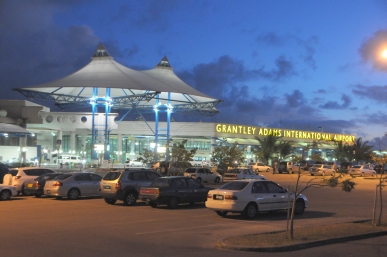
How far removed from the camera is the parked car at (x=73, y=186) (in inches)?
1001

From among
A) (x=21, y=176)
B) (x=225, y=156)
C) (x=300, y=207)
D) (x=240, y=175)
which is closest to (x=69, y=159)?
(x=225, y=156)

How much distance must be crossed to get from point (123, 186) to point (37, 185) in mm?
6552

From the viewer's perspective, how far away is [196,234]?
1427 cm

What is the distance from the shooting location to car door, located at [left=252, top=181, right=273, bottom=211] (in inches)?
714

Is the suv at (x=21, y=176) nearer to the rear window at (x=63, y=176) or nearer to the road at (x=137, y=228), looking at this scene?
the rear window at (x=63, y=176)

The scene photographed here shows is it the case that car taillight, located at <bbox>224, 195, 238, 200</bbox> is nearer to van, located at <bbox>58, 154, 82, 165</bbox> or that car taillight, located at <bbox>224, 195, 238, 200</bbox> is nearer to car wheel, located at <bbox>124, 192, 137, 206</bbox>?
car wheel, located at <bbox>124, 192, 137, 206</bbox>

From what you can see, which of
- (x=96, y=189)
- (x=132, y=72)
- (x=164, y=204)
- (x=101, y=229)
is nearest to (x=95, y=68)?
(x=132, y=72)

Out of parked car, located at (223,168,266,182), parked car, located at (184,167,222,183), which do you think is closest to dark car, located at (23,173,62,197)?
parked car, located at (184,167,222,183)

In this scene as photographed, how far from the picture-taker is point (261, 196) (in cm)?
1827

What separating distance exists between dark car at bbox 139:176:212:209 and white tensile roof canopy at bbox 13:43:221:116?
36.3 m

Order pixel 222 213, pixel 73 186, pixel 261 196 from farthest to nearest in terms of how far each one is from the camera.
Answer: pixel 73 186
pixel 222 213
pixel 261 196

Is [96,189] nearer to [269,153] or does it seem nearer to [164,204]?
[164,204]

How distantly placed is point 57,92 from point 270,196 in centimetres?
5185

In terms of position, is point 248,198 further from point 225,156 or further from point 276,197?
point 225,156
